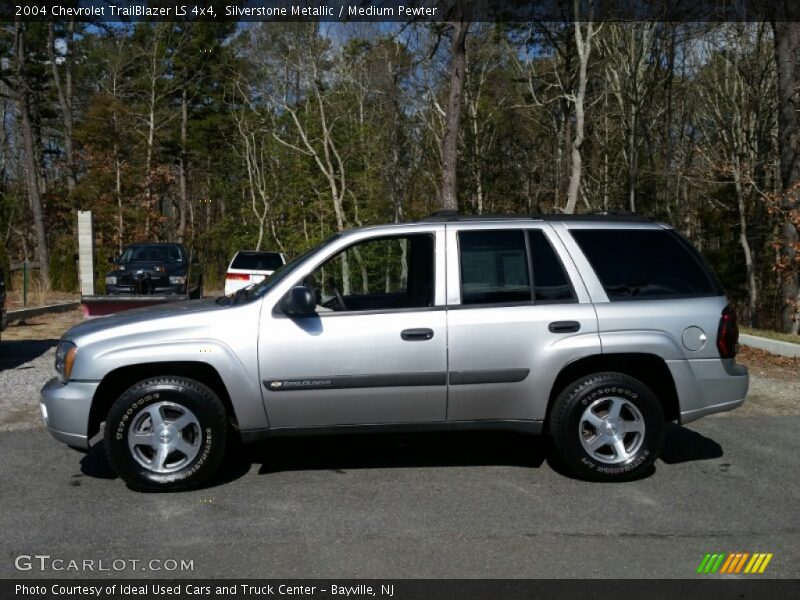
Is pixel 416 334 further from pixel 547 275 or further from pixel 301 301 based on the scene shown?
pixel 547 275

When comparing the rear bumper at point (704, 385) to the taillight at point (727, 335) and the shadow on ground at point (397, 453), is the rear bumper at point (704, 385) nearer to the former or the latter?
the taillight at point (727, 335)

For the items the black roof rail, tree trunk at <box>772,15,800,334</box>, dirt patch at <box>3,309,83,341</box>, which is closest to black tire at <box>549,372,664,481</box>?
the black roof rail

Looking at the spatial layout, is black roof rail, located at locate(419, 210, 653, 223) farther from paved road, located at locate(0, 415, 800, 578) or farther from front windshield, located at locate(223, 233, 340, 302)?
paved road, located at locate(0, 415, 800, 578)

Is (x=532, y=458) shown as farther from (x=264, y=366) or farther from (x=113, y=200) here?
(x=113, y=200)

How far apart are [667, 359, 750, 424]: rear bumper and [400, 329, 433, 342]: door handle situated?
5.57ft

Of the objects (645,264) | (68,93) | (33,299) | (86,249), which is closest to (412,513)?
(645,264)

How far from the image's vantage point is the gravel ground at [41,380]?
783cm

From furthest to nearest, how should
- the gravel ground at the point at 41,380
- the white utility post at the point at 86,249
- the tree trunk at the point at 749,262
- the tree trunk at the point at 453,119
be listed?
1. the tree trunk at the point at 749,262
2. the white utility post at the point at 86,249
3. the tree trunk at the point at 453,119
4. the gravel ground at the point at 41,380

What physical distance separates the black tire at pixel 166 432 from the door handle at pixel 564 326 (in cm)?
230

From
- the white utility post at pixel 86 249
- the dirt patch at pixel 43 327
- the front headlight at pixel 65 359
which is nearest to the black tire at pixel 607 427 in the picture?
the front headlight at pixel 65 359

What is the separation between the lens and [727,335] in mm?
5500

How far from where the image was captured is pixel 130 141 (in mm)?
36062

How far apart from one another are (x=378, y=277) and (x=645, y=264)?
6.91 feet

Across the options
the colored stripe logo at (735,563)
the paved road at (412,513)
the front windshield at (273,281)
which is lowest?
the colored stripe logo at (735,563)
